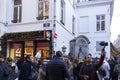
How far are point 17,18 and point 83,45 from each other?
752 cm

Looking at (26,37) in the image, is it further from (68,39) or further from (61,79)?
(61,79)

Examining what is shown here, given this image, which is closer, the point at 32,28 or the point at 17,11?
the point at 32,28

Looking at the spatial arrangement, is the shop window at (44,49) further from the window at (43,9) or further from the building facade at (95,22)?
the building facade at (95,22)

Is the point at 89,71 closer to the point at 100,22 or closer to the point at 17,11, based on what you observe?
the point at 17,11

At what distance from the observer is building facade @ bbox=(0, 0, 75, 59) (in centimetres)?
1900

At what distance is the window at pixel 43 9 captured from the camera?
19.6m

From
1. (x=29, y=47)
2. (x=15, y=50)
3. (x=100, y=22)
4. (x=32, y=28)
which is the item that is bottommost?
(x=15, y=50)

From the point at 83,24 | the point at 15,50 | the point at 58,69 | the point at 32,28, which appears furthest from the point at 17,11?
the point at 58,69

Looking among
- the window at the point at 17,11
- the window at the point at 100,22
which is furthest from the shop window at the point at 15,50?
the window at the point at 100,22

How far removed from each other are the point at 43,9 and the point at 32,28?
1.57 m

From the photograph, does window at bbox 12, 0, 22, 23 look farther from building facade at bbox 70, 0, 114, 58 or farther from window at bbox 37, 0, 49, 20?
building facade at bbox 70, 0, 114, 58

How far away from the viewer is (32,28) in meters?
19.8

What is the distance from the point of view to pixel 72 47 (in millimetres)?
24297

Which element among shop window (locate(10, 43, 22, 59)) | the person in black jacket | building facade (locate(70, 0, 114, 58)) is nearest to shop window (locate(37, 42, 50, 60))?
shop window (locate(10, 43, 22, 59))
